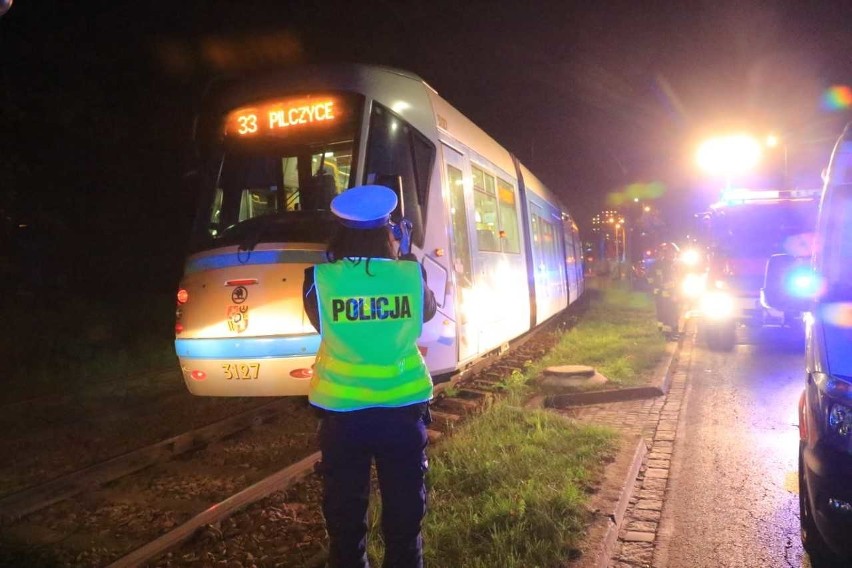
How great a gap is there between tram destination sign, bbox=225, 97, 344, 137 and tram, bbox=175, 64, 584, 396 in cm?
1

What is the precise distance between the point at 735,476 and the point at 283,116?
5034 millimetres

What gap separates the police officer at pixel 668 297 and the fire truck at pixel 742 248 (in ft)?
4.20

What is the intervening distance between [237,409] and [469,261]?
3.41 metres

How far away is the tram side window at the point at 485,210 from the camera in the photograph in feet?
25.3

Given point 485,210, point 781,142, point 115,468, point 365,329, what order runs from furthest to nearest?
point 781,142
point 485,210
point 115,468
point 365,329

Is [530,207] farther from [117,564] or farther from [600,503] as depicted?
[117,564]

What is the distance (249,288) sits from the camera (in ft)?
18.0

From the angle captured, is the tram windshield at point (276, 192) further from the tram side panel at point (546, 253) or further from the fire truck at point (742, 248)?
the fire truck at point (742, 248)

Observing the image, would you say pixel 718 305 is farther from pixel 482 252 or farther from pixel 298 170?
pixel 298 170

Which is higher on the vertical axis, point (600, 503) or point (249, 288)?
point (249, 288)

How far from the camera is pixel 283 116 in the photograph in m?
6.00

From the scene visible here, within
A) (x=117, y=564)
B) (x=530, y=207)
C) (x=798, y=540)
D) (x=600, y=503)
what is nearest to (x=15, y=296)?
(x=530, y=207)

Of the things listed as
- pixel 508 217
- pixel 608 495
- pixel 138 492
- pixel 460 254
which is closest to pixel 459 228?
pixel 460 254

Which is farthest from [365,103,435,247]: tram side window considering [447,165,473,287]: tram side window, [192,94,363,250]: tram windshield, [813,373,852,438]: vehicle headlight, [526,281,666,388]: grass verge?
[526,281,666,388]: grass verge
